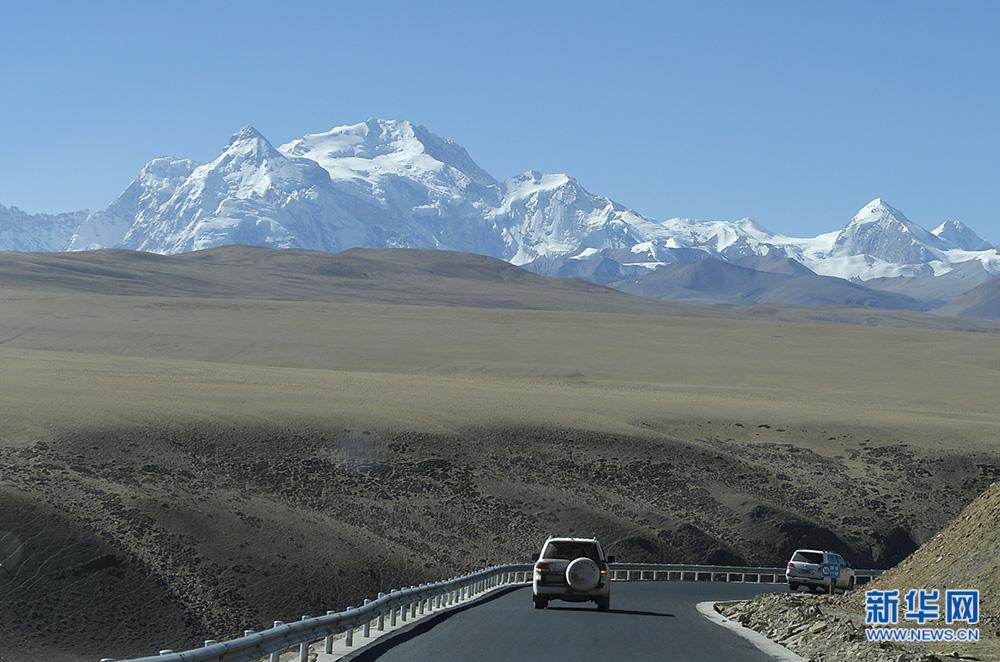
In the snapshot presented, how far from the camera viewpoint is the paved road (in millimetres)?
21819

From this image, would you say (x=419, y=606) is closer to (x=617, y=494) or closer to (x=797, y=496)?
(x=617, y=494)

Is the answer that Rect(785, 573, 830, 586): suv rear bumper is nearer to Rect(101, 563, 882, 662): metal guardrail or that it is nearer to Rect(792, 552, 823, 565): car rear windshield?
Rect(792, 552, 823, 565): car rear windshield

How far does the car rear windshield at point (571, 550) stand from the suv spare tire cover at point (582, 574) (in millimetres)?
1205

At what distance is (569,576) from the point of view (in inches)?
1224

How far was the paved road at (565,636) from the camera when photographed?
21.8 m

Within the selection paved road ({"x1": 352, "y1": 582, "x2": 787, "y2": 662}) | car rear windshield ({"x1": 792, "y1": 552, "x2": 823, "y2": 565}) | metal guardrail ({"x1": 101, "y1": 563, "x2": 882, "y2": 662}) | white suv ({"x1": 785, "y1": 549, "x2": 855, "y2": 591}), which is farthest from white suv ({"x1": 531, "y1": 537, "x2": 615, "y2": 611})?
car rear windshield ({"x1": 792, "y1": 552, "x2": 823, "y2": 565})

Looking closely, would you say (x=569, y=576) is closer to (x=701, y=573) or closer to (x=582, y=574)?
(x=582, y=574)

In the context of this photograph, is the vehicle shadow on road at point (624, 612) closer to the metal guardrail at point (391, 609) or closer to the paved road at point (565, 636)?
the paved road at point (565, 636)

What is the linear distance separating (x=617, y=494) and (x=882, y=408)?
3595 cm

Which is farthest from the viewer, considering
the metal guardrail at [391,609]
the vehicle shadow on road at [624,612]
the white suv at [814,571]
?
the white suv at [814,571]

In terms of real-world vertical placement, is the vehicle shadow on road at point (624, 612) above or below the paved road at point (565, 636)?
below

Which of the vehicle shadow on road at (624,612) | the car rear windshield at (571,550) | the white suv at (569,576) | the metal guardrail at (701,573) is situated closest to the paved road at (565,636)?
the vehicle shadow on road at (624,612)

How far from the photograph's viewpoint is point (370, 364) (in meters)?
122

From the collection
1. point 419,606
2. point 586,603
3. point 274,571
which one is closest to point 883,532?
point 274,571
